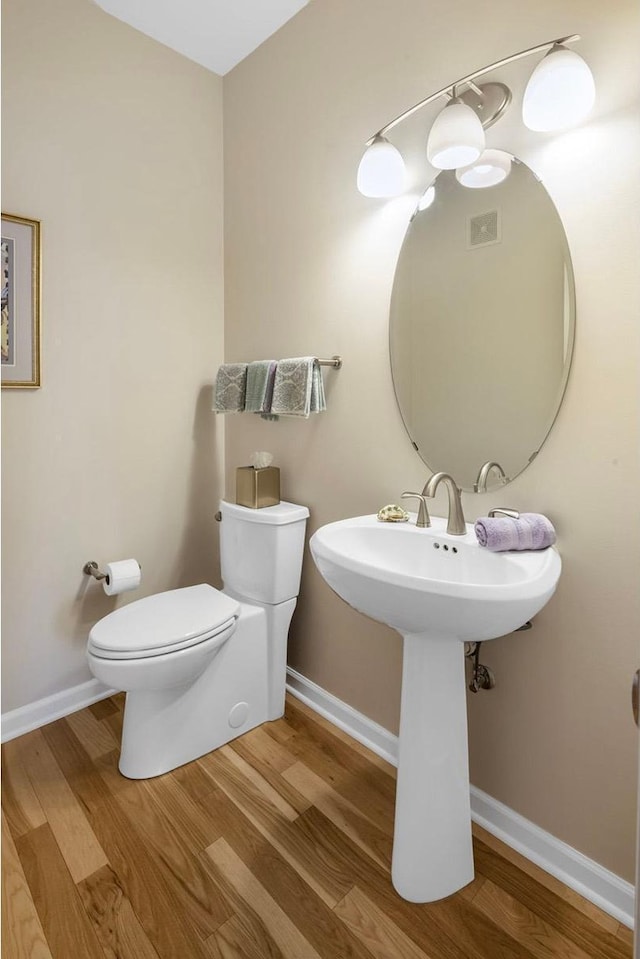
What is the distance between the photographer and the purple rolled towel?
123 cm

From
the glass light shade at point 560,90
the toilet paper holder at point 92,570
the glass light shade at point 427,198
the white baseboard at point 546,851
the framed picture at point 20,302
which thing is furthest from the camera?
the toilet paper holder at point 92,570

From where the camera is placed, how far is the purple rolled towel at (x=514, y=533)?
1229mm

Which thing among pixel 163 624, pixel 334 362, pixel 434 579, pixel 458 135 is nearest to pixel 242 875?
pixel 163 624

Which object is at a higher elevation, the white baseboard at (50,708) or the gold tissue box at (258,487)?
the gold tissue box at (258,487)

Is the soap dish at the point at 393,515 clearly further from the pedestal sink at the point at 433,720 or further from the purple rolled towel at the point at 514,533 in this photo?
the purple rolled towel at the point at 514,533

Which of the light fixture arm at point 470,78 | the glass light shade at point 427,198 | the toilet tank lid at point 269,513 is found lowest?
the toilet tank lid at point 269,513

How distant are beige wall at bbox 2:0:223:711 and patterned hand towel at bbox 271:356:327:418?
58 centimetres

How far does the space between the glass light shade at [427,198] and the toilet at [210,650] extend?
3.48 feet

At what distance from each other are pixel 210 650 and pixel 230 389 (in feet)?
3.25

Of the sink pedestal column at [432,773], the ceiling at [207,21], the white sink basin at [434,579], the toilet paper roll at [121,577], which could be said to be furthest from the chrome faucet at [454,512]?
the ceiling at [207,21]

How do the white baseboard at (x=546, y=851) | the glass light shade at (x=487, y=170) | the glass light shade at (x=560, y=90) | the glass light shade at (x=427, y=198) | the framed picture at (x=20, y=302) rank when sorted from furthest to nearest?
the framed picture at (x=20, y=302) < the glass light shade at (x=427, y=198) < the glass light shade at (x=487, y=170) < the white baseboard at (x=546, y=851) < the glass light shade at (x=560, y=90)

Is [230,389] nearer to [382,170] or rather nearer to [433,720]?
[382,170]

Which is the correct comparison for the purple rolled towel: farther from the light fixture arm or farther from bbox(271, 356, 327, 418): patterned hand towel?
the light fixture arm

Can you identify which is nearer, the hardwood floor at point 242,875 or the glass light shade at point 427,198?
the hardwood floor at point 242,875
